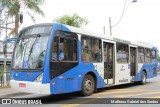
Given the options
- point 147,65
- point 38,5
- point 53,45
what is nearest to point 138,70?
point 147,65

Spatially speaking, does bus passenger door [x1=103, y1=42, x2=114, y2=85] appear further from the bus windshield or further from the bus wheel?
the bus windshield

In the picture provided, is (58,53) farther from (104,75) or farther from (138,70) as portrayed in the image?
(138,70)

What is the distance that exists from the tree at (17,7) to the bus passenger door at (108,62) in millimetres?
7074

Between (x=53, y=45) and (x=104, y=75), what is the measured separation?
15.1 feet

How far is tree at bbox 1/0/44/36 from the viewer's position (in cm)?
1966

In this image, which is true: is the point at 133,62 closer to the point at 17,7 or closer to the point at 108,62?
the point at 108,62

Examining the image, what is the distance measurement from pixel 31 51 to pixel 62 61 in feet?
4.18

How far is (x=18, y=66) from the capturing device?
1199 cm

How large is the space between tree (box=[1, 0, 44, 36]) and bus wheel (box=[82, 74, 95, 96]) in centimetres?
850

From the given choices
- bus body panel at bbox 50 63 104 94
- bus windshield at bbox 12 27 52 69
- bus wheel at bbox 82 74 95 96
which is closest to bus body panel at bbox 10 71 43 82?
bus windshield at bbox 12 27 52 69

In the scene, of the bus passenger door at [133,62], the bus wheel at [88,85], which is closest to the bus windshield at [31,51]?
the bus wheel at [88,85]

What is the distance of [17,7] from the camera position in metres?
20.0

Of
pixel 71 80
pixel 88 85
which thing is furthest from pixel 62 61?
pixel 88 85

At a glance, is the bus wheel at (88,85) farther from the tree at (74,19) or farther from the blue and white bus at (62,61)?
the tree at (74,19)
